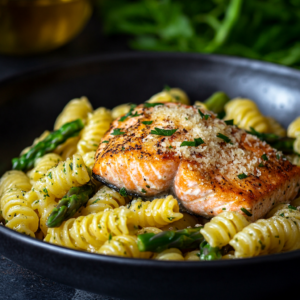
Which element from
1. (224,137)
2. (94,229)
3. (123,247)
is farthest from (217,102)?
(123,247)

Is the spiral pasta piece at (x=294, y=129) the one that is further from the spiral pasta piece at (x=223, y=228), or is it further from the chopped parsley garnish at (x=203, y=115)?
the spiral pasta piece at (x=223, y=228)

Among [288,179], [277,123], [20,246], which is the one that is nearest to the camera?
[20,246]

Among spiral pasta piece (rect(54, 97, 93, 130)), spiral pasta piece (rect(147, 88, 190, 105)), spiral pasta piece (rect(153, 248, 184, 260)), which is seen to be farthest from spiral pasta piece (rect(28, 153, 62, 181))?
spiral pasta piece (rect(153, 248, 184, 260))

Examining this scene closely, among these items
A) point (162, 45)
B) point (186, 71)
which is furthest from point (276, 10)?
point (186, 71)

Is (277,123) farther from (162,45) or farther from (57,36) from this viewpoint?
(57,36)

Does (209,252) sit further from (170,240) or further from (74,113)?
(74,113)

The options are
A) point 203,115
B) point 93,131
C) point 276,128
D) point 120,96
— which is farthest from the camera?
point 120,96
